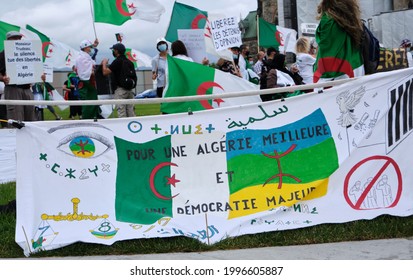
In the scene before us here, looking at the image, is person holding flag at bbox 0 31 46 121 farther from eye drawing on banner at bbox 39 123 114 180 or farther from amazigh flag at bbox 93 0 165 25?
eye drawing on banner at bbox 39 123 114 180

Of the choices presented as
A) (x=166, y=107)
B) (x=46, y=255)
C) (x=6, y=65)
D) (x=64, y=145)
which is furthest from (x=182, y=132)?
(x=6, y=65)

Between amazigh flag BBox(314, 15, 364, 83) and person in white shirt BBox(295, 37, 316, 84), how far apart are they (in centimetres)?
453

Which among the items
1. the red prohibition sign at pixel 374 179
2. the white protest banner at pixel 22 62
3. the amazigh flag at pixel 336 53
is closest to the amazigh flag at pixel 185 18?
the white protest banner at pixel 22 62

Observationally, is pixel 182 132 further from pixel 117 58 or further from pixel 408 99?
pixel 117 58

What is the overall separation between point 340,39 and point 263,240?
2296mm

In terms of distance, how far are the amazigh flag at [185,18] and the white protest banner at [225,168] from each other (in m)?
8.82

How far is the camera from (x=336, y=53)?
23.7ft

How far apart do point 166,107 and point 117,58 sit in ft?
15.6

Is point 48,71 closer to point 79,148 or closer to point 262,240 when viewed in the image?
point 79,148

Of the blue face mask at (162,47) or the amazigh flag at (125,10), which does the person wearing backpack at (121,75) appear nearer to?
the amazigh flag at (125,10)

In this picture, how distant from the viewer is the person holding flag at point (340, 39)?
7.17 m

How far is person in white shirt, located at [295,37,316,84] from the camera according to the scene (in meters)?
11.9

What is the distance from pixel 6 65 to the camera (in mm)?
11219

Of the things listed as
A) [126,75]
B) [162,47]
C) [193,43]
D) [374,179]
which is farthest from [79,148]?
[126,75]
